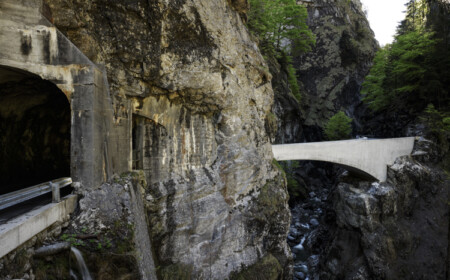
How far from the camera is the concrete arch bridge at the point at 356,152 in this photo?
14320 mm

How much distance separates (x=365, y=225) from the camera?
45.1 ft

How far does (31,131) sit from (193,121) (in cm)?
567

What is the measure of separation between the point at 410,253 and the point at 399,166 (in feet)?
15.6

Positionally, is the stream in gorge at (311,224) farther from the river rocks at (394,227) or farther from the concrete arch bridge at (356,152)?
the concrete arch bridge at (356,152)

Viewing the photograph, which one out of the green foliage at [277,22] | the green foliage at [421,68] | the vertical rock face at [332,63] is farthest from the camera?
the vertical rock face at [332,63]

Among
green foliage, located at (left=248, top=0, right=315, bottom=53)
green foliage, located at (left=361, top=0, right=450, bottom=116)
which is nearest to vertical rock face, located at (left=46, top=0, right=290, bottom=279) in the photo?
green foliage, located at (left=248, top=0, right=315, bottom=53)

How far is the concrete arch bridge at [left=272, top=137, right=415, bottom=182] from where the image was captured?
47.0 ft

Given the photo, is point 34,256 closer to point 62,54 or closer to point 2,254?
point 2,254

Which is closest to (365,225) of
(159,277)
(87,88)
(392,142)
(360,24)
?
(392,142)

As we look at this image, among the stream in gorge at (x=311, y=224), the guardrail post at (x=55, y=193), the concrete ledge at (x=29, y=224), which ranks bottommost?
the stream in gorge at (x=311, y=224)

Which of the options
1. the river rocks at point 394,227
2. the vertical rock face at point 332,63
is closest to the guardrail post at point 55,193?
the river rocks at point 394,227

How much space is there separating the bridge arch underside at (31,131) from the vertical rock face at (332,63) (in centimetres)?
2366

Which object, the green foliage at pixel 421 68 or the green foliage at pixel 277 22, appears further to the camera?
the green foliage at pixel 277 22

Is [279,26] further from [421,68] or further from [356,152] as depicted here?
[356,152]
